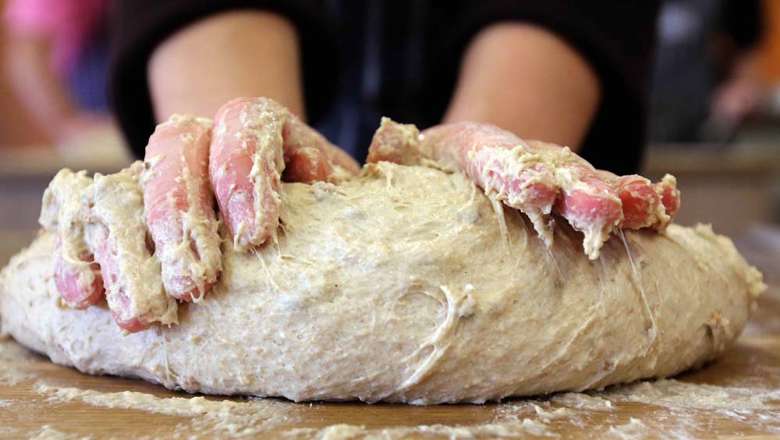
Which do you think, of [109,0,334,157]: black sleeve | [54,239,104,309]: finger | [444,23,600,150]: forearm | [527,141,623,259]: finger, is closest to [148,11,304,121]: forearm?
[109,0,334,157]: black sleeve

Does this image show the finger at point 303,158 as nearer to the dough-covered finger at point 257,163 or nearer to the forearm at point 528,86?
the dough-covered finger at point 257,163

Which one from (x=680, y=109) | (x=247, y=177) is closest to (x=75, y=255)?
(x=247, y=177)

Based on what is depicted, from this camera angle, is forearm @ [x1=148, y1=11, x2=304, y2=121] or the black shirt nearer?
forearm @ [x1=148, y1=11, x2=304, y2=121]

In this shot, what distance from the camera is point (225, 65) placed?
5.59 ft

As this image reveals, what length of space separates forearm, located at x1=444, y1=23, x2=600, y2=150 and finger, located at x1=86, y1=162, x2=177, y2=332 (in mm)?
837

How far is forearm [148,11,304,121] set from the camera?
5.47 feet

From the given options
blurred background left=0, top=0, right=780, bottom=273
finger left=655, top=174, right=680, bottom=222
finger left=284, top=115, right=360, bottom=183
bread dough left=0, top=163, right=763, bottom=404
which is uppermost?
blurred background left=0, top=0, right=780, bottom=273

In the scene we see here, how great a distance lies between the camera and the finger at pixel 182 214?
3.53ft

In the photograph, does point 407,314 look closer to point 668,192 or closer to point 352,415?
point 352,415

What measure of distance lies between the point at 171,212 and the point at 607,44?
117 centimetres

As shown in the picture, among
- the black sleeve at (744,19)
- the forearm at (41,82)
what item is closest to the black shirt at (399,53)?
the forearm at (41,82)

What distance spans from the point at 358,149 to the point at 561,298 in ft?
4.50

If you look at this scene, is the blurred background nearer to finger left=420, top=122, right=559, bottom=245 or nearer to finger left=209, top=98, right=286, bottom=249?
finger left=420, top=122, right=559, bottom=245

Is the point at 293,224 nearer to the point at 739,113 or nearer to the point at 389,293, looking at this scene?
the point at 389,293
